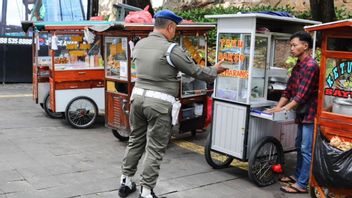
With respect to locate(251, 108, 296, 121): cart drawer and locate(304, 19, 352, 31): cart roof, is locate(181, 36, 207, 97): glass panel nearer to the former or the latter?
locate(251, 108, 296, 121): cart drawer

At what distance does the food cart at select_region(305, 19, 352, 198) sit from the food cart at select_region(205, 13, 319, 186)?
2.08 ft

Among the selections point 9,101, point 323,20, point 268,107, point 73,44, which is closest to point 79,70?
point 73,44

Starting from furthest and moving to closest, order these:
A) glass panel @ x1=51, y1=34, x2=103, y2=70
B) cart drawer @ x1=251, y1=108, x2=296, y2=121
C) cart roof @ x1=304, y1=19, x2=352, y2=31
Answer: glass panel @ x1=51, y1=34, x2=103, y2=70 → cart drawer @ x1=251, y1=108, x2=296, y2=121 → cart roof @ x1=304, y1=19, x2=352, y2=31

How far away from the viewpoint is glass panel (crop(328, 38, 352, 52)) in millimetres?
4008

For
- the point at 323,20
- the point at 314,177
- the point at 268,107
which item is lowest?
the point at 314,177

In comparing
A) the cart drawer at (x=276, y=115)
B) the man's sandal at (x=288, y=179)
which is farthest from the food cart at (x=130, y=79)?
the man's sandal at (x=288, y=179)

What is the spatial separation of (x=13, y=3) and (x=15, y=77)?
2224 mm

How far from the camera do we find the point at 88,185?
4.82m

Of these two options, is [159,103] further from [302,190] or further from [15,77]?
[15,77]

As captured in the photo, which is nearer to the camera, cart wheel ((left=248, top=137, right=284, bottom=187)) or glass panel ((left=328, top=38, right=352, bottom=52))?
glass panel ((left=328, top=38, right=352, bottom=52))

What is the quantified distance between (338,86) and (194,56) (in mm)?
3157

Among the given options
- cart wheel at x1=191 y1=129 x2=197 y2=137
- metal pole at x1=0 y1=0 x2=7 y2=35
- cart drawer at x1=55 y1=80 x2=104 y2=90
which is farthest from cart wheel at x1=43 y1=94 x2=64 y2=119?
metal pole at x1=0 y1=0 x2=7 y2=35

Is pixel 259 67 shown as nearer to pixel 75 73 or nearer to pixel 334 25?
pixel 334 25

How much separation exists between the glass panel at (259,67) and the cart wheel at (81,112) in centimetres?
356
